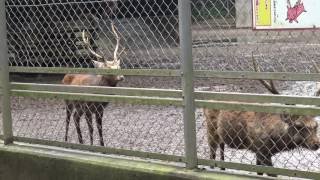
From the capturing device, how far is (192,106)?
3863 mm

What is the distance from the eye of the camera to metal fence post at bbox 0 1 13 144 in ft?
16.0

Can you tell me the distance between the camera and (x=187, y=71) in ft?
12.6

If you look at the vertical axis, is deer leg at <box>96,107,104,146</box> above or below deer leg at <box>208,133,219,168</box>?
above

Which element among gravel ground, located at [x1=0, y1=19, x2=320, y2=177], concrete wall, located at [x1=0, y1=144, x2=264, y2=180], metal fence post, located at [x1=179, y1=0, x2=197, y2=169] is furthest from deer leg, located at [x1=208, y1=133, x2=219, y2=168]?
metal fence post, located at [x1=179, y1=0, x2=197, y2=169]

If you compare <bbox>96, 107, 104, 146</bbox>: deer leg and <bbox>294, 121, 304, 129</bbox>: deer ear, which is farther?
<bbox>96, 107, 104, 146</bbox>: deer leg

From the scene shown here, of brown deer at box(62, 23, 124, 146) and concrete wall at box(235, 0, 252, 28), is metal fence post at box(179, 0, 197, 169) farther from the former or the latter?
brown deer at box(62, 23, 124, 146)

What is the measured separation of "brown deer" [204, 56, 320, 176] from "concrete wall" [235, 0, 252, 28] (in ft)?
4.72

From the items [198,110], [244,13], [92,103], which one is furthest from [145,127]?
[244,13]

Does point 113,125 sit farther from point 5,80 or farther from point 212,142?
point 5,80

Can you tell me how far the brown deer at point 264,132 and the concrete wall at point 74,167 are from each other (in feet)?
3.27

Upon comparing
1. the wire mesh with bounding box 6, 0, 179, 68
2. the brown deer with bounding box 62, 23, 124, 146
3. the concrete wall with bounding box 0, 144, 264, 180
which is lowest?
the concrete wall with bounding box 0, 144, 264, 180

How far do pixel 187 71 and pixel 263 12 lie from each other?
2.25 feet

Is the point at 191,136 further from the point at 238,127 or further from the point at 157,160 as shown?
the point at 238,127

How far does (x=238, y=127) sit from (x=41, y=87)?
1851mm
